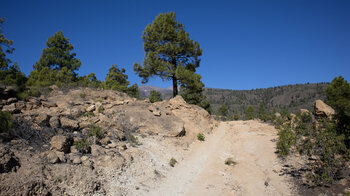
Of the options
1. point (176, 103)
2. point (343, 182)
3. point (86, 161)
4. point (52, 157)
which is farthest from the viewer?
point (176, 103)

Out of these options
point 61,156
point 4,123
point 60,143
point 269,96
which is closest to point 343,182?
point 61,156

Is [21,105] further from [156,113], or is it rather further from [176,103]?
[176,103]

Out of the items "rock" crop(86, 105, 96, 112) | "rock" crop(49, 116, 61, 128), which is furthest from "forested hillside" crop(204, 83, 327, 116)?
"rock" crop(49, 116, 61, 128)

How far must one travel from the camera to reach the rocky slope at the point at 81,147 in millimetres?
5177

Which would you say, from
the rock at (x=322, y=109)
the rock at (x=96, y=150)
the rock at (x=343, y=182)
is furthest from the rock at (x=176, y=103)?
the rock at (x=343, y=182)

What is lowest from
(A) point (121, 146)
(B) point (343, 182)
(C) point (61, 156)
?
(B) point (343, 182)

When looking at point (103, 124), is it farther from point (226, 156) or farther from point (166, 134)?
point (226, 156)

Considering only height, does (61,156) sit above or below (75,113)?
below

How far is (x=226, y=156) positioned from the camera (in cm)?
1081

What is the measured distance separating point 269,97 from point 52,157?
154130 millimetres

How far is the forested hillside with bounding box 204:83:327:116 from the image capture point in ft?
383

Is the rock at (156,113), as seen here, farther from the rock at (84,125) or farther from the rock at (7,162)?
the rock at (7,162)

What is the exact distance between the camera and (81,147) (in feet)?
23.9

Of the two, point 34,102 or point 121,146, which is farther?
point 34,102
